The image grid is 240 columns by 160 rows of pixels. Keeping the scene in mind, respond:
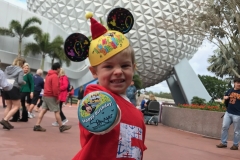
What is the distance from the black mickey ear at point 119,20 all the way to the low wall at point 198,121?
24.8 ft

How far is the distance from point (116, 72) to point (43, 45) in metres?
22.1

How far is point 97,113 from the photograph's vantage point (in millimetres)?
1285

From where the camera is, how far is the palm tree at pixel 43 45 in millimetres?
22594

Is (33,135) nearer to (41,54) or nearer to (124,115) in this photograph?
(124,115)

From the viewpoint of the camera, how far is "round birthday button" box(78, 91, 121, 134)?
1.29m

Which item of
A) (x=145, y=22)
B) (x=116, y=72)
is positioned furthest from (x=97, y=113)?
(x=145, y=22)

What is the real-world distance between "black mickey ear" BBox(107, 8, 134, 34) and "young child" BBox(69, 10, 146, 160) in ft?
0.94

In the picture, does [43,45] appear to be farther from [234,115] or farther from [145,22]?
[234,115]

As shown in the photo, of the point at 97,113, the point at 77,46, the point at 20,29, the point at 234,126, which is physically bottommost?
the point at 234,126

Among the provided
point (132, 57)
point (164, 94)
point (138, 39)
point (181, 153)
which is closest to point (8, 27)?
point (138, 39)

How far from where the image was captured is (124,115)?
1605mm

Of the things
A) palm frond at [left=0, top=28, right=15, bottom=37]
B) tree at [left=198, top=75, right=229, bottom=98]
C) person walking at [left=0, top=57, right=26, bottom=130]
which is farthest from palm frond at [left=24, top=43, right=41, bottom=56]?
tree at [left=198, top=75, right=229, bottom=98]

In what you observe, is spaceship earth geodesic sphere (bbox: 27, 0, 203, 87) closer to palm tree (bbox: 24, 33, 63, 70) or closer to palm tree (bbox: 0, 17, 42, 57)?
palm tree (bbox: 24, 33, 63, 70)

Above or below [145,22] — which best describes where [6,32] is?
below
